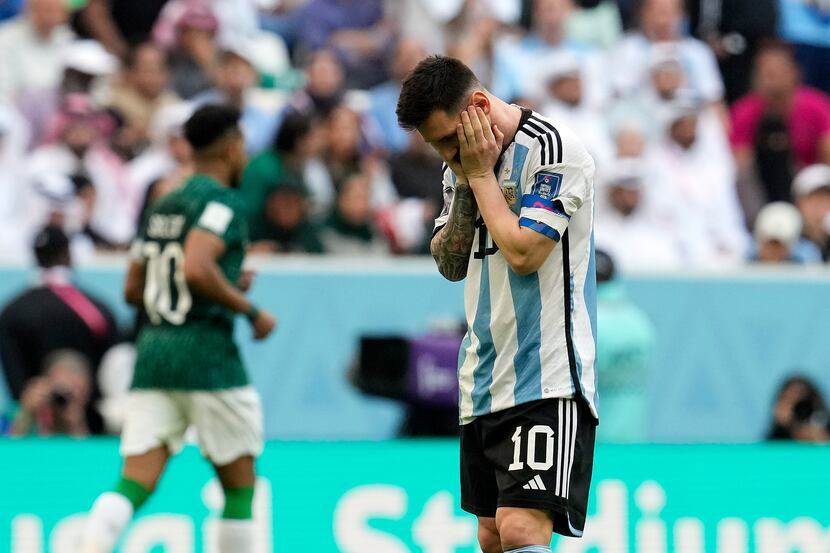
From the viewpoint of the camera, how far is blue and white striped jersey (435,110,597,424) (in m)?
4.69

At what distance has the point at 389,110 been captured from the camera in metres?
11.8

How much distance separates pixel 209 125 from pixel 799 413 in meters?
5.04

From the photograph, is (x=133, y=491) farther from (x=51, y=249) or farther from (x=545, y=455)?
(x=51, y=249)

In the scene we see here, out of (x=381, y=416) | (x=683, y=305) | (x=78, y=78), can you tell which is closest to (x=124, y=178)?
(x=78, y=78)

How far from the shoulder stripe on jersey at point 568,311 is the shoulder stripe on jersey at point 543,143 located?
0.23m

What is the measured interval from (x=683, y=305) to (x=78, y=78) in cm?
456

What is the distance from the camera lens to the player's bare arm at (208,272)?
20.3ft

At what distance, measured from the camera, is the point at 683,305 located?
1040 centimetres

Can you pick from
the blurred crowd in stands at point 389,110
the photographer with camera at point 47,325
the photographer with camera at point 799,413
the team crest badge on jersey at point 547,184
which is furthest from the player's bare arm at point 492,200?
the photographer with camera at point 799,413

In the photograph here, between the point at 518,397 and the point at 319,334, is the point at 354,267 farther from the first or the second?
the point at 518,397

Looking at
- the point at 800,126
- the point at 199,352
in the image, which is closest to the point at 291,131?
the point at 199,352

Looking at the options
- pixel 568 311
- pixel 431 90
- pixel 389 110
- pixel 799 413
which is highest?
pixel 389 110

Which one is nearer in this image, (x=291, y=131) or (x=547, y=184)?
(x=547, y=184)

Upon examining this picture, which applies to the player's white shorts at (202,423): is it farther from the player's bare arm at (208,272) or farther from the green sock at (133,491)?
the player's bare arm at (208,272)
